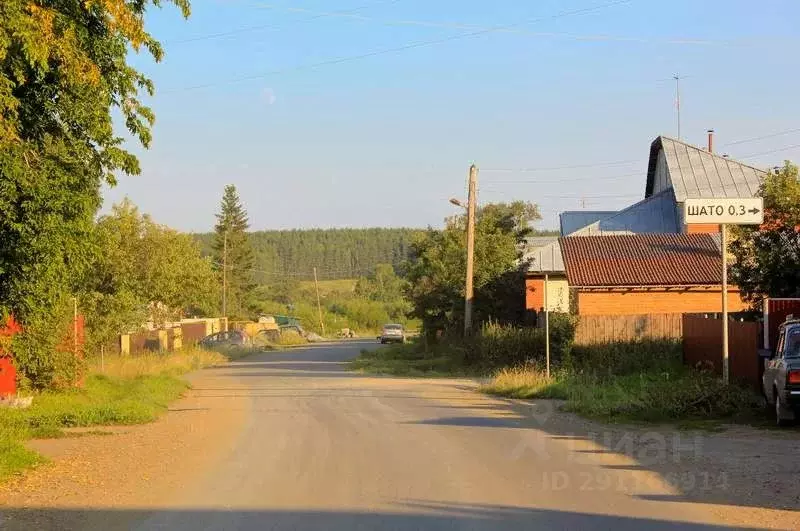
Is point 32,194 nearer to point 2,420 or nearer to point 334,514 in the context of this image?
point 2,420

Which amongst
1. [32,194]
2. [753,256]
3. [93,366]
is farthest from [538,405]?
[93,366]

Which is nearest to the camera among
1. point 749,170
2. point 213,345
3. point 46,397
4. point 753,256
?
point 46,397

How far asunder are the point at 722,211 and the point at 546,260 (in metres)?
25.3

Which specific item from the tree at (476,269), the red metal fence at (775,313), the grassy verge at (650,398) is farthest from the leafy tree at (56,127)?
the tree at (476,269)

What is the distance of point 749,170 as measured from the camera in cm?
5050

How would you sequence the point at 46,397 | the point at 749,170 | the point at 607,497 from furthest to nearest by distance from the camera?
the point at 749,170 < the point at 46,397 < the point at 607,497

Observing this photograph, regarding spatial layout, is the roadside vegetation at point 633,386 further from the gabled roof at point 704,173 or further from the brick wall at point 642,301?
the gabled roof at point 704,173

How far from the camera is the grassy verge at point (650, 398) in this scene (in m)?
17.3

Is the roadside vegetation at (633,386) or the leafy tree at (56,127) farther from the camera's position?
the roadside vegetation at (633,386)

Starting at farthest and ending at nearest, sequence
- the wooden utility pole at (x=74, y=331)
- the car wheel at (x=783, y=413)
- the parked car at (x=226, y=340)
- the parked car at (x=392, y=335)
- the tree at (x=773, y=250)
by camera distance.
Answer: the parked car at (x=392, y=335)
the parked car at (x=226, y=340)
the tree at (x=773, y=250)
the wooden utility pole at (x=74, y=331)
the car wheel at (x=783, y=413)

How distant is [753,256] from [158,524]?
19.7 metres

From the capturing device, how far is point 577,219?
56.8m

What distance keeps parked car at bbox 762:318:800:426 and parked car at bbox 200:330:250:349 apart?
4157cm

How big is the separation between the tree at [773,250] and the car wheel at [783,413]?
28.3 ft
